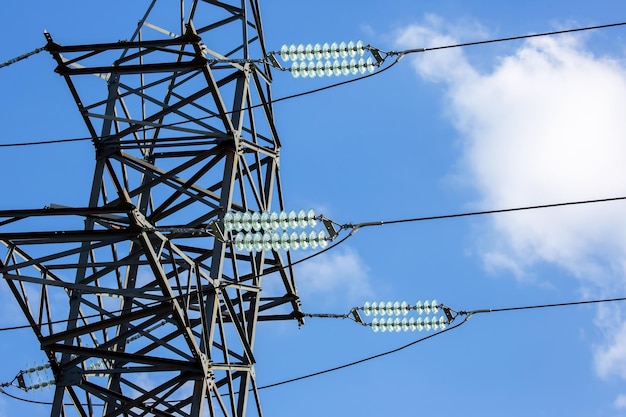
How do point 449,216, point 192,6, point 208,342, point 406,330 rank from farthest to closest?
point 192,6, point 406,330, point 208,342, point 449,216

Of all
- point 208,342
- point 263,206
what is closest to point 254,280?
point 263,206

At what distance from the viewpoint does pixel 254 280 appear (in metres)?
19.4

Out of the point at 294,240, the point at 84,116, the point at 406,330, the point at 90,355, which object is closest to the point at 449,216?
the point at 294,240

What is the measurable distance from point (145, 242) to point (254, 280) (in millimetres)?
4415

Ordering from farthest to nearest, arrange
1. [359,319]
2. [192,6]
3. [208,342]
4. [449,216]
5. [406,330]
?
[192,6] → [359,319] → [406,330] → [208,342] → [449,216]

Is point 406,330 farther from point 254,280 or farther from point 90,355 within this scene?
Answer: point 90,355

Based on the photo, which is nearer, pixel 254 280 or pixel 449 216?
pixel 449 216

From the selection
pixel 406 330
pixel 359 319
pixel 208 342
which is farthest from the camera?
pixel 359 319

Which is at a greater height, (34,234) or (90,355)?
(34,234)

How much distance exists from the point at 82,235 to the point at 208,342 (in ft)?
8.79

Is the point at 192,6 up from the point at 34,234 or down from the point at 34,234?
up

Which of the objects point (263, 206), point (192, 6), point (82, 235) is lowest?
point (82, 235)

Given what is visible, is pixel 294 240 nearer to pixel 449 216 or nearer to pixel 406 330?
pixel 449 216

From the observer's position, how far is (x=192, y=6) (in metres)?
21.2
